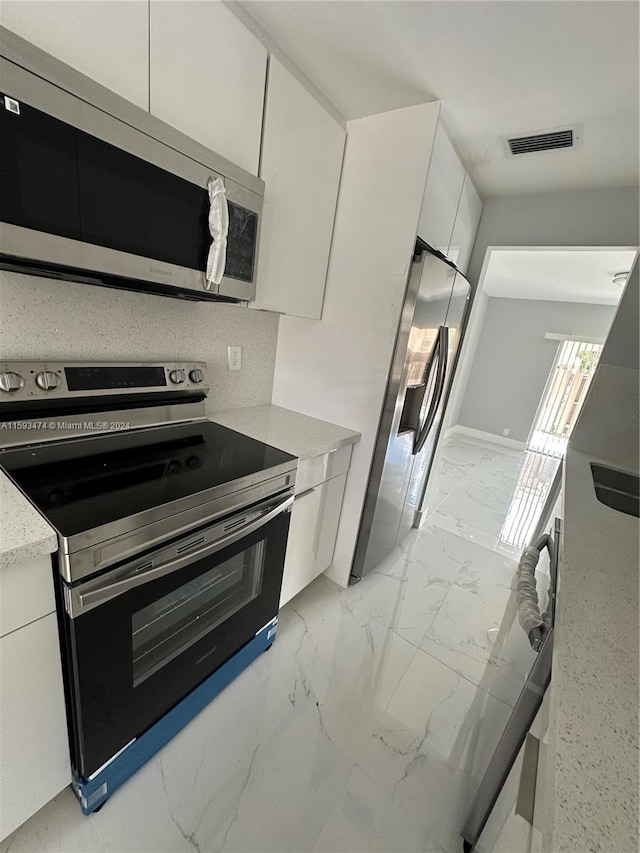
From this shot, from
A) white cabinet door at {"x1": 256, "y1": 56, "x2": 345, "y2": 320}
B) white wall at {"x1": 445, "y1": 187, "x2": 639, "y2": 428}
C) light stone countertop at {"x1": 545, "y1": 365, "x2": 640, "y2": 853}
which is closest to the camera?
light stone countertop at {"x1": 545, "y1": 365, "x2": 640, "y2": 853}

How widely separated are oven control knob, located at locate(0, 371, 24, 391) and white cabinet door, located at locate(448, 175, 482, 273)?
204 cm

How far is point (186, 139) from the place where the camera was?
39.6 inches

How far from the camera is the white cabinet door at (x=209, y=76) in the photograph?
38.2 inches

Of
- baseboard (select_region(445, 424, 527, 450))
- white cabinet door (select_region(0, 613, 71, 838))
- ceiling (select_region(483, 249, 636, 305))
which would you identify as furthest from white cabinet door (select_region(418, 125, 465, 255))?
baseboard (select_region(445, 424, 527, 450))

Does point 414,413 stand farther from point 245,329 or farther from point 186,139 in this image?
point 186,139

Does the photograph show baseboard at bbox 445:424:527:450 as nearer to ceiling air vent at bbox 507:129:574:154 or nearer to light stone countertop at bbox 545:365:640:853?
ceiling air vent at bbox 507:129:574:154

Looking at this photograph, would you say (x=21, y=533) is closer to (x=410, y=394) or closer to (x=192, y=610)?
(x=192, y=610)

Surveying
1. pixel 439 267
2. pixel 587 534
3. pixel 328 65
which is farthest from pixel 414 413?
pixel 328 65

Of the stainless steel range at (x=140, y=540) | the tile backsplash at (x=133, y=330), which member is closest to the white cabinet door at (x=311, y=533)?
the stainless steel range at (x=140, y=540)

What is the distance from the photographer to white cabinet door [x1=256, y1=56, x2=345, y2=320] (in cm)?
133

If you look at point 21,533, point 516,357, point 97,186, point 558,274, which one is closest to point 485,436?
point 516,357

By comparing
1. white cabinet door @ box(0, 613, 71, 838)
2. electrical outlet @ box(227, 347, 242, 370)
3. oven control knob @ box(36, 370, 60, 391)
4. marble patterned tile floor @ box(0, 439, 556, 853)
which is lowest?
marble patterned tile floor @ box(0, 439, 556, 853)

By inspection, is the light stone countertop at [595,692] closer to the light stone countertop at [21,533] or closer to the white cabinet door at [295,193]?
the light stone countertop at [21,533]

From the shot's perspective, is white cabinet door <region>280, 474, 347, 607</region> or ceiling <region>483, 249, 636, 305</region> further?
ceiling <region>483, 249, 636, 305</region>
